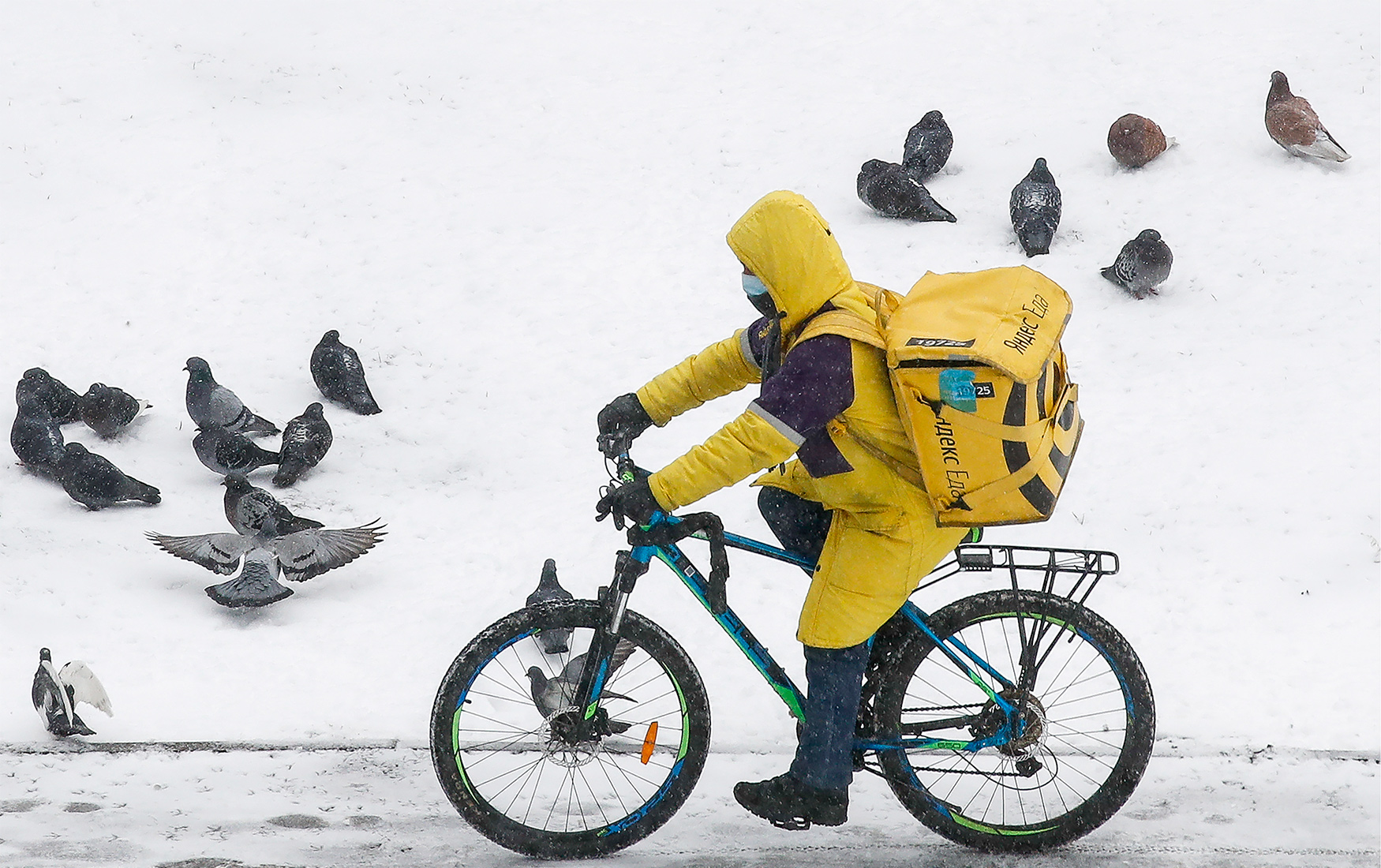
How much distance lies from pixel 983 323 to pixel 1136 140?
7537mm

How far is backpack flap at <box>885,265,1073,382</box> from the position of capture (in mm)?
3172

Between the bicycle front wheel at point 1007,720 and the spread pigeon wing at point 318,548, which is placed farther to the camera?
the spread pigeon wing at point 318,548

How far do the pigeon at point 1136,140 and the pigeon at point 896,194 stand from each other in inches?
64.0

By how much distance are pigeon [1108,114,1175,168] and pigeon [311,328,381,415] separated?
637cm

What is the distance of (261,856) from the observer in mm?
3783

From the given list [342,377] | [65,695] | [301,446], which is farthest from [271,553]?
[342,377]

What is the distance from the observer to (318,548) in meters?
5.97

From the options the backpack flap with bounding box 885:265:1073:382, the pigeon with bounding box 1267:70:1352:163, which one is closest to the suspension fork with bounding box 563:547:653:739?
the backpack flap with bounding box 885:265:1073:382

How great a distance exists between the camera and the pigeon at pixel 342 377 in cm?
779

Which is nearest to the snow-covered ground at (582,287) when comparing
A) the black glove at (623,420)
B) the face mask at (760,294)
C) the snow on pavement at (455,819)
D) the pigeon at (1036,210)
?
the pigeon at (1036,210)

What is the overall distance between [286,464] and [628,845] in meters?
→ 3.95

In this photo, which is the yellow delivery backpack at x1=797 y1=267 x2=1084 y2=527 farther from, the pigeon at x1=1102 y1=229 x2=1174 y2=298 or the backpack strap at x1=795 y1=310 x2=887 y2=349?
the pigeon at x1=1102 y1=229 x2=1174 y2=298

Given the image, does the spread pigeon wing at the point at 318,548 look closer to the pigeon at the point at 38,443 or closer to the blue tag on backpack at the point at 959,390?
the pigeon at the point at 38,443

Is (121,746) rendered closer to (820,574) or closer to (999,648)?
(820,574)
